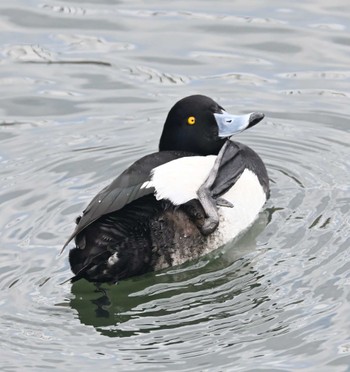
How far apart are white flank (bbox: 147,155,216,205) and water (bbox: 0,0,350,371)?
413 millimetres

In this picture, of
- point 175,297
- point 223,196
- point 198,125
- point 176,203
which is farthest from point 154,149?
point 175,297

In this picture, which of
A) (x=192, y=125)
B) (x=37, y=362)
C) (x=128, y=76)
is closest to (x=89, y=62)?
(x=128, y=76)

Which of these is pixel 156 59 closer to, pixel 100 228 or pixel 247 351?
pixel 100 228

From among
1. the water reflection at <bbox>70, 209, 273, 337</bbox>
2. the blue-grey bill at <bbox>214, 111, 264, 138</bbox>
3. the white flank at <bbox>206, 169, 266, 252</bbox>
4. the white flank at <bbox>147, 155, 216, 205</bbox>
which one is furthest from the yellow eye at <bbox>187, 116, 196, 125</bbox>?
the water reflection at <bbox>70, 209, 273, 337</bbox>

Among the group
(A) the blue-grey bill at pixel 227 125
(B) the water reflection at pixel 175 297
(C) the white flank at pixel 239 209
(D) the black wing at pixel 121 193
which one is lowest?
(B) the water reflection at pixel 175 297

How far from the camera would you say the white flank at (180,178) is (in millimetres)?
6449

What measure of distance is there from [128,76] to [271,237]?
3.00m

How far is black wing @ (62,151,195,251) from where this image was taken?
20.6 feet

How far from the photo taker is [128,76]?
31.4 feet

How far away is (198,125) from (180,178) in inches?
26.9

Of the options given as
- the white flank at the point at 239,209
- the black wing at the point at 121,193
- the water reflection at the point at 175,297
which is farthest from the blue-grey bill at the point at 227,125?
the water reflection at the point at 175,297

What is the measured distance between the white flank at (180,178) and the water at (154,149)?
0.41 m

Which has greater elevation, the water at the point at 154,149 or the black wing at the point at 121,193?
the black wing at the point at 121,193

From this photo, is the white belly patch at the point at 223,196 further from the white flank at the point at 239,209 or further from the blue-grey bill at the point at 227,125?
the blue-grey bill at the point at 227,125
